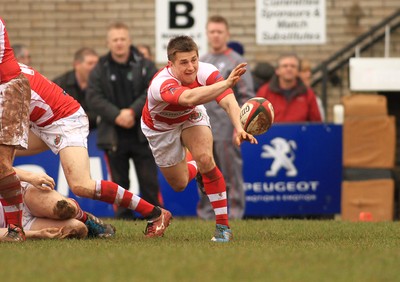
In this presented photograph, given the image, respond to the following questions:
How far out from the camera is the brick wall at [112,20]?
1852 centimetres

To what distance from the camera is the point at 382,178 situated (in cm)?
1443

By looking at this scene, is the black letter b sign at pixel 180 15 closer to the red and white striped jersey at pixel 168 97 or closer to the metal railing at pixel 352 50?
the metal railing at pixel 352 50

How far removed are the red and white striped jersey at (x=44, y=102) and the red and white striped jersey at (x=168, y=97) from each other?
Answer: 0.75 m

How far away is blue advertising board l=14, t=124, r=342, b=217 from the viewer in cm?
1495

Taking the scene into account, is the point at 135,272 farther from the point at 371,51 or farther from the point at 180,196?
the point at 371,51

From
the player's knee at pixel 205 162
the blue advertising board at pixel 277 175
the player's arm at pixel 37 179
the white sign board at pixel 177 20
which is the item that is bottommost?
the blue advertising board at pixel 277 175

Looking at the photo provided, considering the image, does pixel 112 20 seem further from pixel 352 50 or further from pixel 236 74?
pixel 236 74

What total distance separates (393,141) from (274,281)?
8.06 meters

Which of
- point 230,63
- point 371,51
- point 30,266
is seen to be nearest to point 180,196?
point 230,63

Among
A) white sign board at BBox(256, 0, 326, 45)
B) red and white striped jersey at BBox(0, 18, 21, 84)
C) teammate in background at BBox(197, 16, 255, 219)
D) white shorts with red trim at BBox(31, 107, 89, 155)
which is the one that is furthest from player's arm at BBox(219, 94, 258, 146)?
white sign board at BBox(256, 0, 326, 45)

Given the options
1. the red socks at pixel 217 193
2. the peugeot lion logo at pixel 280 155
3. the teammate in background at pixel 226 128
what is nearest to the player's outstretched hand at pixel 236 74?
the red socks at pixel 217 193

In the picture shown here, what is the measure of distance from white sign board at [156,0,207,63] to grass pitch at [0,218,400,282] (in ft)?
23.3

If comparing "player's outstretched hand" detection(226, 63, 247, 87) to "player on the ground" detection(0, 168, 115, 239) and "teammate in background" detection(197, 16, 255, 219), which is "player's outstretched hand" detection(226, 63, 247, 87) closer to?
"player on the ground" detection(0, 168, 115, 239)

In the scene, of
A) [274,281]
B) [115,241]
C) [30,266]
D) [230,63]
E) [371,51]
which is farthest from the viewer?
[371,51]
